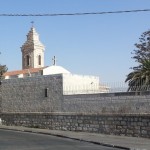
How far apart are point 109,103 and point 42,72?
110ft

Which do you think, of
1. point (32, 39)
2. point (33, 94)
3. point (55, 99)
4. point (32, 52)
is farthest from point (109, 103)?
point (32, 39)

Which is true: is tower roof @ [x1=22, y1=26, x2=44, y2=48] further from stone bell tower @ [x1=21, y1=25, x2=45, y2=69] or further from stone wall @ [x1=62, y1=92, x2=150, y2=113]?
stone wall @ [x1=62, y1=92, x2=150, y2=113]

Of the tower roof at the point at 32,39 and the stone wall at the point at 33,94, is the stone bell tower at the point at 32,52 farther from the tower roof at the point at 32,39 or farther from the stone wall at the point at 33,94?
the stone wall at the point at 33,94

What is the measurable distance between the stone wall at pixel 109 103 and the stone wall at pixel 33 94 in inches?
48.0

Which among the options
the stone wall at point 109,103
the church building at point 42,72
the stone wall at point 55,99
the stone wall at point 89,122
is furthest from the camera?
the church building at point 42,72

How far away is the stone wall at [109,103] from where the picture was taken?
25413 mm

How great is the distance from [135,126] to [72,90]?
802cm

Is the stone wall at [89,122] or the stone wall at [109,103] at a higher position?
the stone wall at [109,103]

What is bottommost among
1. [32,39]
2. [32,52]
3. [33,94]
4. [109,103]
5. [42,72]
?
[109,103]

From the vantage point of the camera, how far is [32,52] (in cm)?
9025

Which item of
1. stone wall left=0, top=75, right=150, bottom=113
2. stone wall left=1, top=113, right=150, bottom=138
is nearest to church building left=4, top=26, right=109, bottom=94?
stone wall left=0, top=75, right=150, bottom=113

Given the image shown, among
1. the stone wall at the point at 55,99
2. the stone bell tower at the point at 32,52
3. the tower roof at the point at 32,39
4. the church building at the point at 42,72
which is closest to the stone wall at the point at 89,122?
the stone wall at the point at 55,99

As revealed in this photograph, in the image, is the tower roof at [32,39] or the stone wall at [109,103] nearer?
the stone wall at [109,103]

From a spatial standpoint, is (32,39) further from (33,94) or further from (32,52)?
(33,94)
